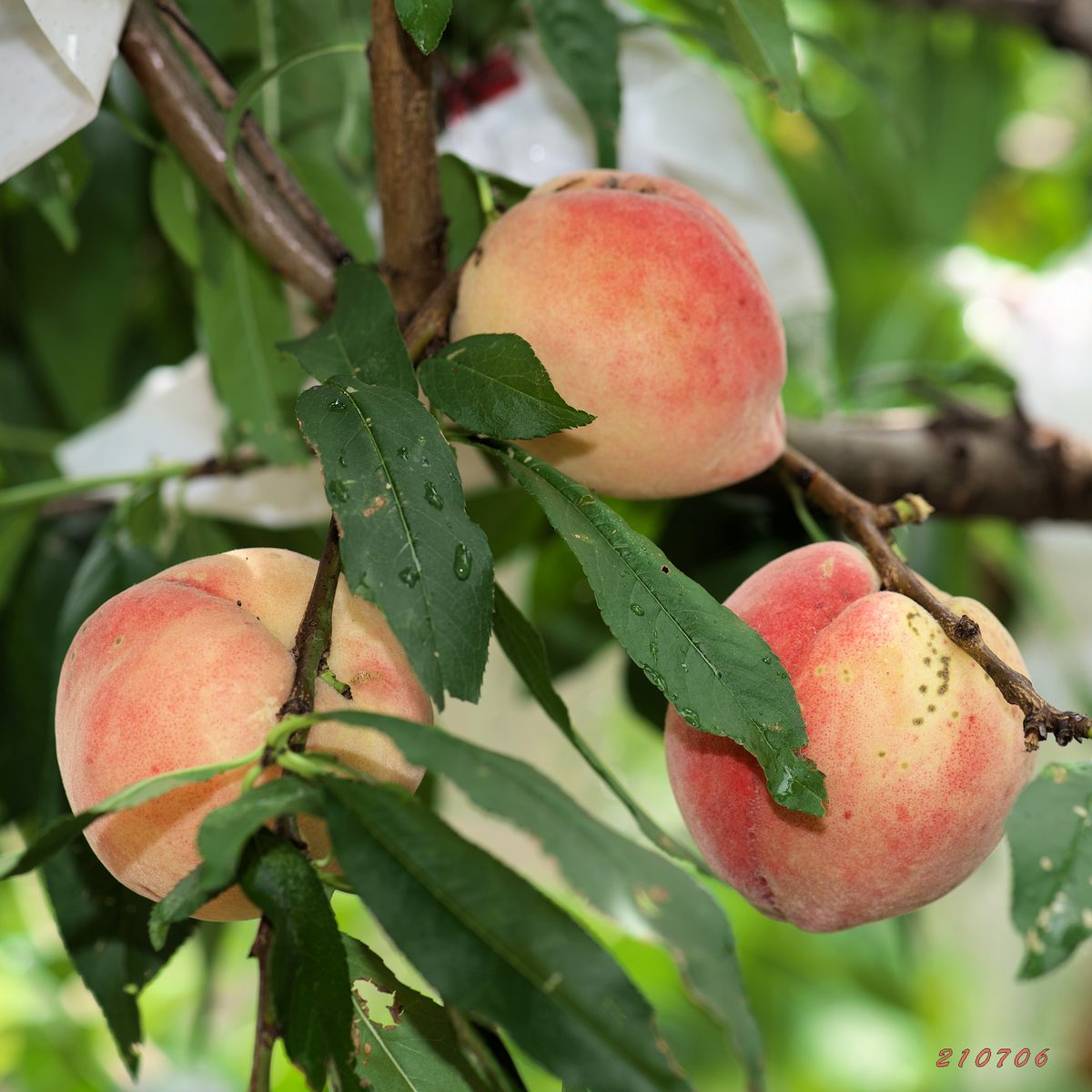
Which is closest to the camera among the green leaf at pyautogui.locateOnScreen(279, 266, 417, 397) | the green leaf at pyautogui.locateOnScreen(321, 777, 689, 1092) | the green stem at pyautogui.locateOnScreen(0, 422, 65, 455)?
the green leaf at pyautogui.locateOnScreen(321, 777, 689, 1092)

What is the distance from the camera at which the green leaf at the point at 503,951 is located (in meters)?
0.25

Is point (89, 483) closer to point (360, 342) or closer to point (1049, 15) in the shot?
point (360, 342)

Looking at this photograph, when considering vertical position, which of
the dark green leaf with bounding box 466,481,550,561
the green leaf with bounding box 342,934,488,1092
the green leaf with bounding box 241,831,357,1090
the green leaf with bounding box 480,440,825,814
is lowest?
the dark green leaf with bounding box 466,481,550,561

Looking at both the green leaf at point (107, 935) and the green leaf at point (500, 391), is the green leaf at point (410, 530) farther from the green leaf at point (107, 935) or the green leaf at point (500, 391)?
the green leaf at point (107, 935)

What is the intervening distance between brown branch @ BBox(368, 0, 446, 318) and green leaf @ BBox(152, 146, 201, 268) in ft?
0.42

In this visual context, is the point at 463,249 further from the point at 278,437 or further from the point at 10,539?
the point at 10,539

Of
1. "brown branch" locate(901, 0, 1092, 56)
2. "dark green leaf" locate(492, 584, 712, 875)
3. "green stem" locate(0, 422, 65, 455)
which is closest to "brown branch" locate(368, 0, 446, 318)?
"dark green leaf" locate(492, 584, 712, 875)

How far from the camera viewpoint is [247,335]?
55 cm

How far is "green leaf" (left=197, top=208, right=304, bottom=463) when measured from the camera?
535 mm

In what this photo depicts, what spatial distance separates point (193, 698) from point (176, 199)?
29 centimetres

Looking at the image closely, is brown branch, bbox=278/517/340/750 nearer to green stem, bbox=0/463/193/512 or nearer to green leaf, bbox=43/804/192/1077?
green leaf, bbox=43/804/192/1077

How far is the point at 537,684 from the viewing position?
1.24 feet

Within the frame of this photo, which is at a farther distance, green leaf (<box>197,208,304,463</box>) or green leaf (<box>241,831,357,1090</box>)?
green leaf (<box>197,208,304,463</box>)

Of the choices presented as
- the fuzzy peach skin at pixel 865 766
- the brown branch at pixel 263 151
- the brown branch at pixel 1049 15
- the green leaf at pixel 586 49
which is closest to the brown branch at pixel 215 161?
the brown branch at pixel 263 151
